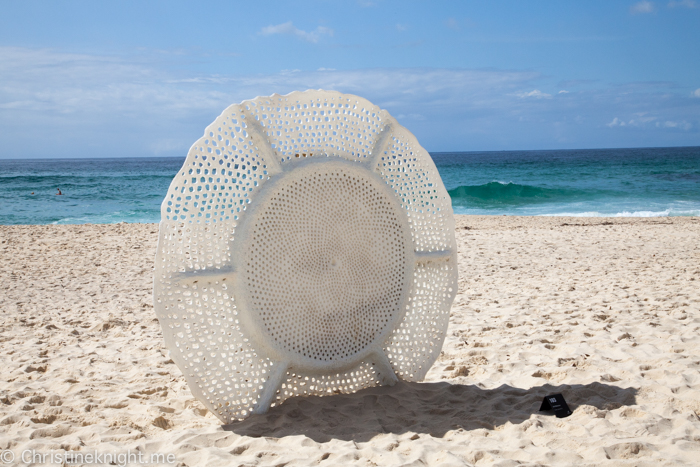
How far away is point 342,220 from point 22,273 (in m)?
7.27

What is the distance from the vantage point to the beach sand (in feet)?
9.22

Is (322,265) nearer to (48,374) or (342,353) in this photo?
(342,353)

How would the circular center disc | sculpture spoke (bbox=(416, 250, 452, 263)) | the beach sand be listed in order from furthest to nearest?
1. sculpture spoke (bbox=(416, 250, 452, 263))
2. the circular center disc
3. the beach sand

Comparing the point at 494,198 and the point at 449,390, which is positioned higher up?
the point at 494,198

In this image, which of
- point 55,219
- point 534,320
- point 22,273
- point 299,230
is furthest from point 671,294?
point 55,219

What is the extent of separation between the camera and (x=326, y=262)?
3.46 metres

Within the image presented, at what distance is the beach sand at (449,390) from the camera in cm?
281

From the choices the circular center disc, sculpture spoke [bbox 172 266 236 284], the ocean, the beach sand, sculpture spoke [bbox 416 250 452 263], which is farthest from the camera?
the ocean

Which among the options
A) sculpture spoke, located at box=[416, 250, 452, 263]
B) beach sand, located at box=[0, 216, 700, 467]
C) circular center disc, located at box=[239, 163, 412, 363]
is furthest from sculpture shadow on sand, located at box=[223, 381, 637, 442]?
sculpture spoke, located at box=[416, 250, 452, 263]

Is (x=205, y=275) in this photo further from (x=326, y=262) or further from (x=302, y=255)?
(x=326, y=262)

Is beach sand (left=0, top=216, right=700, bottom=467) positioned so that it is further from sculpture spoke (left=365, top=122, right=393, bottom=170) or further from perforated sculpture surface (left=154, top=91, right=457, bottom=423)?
sculpture spoke (left=365, top=122, right=393, bottom=170)

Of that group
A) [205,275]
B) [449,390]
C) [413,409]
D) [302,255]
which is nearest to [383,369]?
[413,409]

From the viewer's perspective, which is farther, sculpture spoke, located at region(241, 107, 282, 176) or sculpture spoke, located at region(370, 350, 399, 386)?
sculpture spoke, located at region(370, 350, 399, 386)

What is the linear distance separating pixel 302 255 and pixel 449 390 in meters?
1.44
